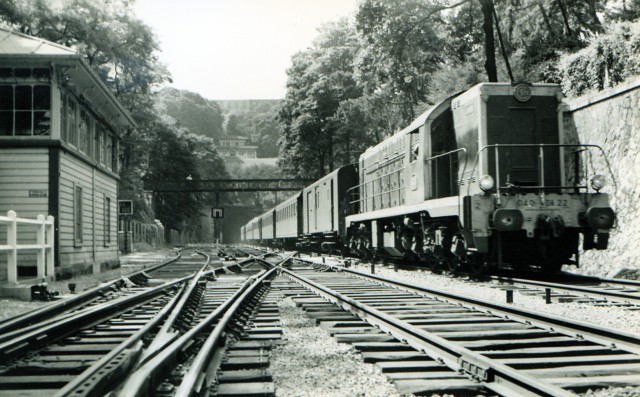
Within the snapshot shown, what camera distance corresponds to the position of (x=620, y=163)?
536 inches

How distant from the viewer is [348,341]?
555cm

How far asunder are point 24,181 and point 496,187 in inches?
407

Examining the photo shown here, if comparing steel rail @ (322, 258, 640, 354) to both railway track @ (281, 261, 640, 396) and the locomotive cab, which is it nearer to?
railway track @ (281, 261, 640, 396)

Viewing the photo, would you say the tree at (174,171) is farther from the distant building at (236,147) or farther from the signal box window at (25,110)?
the distant building at (236,147)

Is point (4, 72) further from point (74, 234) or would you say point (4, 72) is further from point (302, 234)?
point (302, 234)

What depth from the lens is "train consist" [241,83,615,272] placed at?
10516 mm

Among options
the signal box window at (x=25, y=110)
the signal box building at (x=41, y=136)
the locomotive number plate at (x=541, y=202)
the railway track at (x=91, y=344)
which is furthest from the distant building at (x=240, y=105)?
the railway track at (x=91, y=344)

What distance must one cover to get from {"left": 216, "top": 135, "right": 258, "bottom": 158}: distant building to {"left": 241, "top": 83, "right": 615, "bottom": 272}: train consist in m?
121

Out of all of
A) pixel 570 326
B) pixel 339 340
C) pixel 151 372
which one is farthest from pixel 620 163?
pixel 151 372

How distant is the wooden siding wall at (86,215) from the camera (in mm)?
15341

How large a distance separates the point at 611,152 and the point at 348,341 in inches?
417

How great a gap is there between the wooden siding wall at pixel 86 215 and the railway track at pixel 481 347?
9385 mm

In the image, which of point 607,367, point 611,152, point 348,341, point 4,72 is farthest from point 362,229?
point 607,367

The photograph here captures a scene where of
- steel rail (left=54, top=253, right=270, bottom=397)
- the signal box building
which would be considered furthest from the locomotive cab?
the signal box building
